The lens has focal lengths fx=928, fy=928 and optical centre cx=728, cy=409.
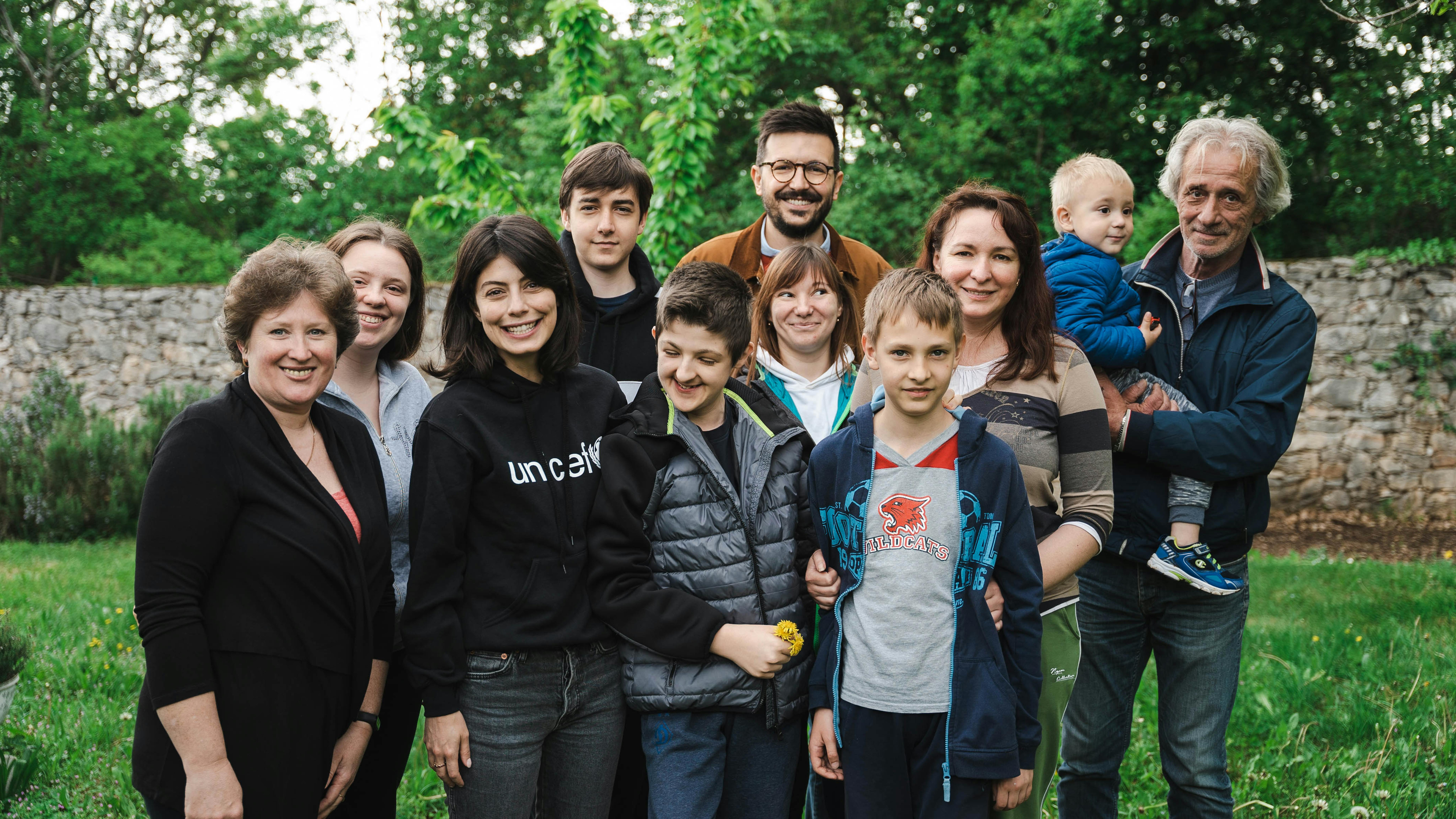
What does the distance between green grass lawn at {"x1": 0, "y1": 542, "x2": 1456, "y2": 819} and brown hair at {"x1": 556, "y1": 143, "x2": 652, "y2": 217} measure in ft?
7.84

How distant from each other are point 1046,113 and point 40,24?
66.7ft

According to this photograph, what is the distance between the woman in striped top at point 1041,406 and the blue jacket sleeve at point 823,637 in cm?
37

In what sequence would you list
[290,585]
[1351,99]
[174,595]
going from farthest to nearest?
[1351,99]
[290,585]
[174,595]

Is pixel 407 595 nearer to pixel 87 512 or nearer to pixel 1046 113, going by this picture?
pixel 87 512

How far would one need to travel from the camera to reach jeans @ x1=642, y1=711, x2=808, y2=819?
2.18 meters

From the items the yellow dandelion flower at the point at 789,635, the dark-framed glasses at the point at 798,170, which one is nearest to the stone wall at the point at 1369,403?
the dark-framed glasses at the point at 798,170

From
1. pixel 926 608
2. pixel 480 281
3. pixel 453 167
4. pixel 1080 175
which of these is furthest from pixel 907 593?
pixel 453 167

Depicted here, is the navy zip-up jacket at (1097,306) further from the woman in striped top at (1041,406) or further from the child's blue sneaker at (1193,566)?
the child's blue sneaker at (1193,566)

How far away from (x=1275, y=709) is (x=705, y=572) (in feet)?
11.6

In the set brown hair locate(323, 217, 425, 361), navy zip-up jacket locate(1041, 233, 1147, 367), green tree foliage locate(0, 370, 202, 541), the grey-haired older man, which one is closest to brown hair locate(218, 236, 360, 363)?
brown hair locate(323, 217, 425, 361)

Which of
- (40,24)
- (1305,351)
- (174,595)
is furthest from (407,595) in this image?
(40,24)

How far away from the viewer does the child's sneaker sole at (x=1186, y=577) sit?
8.43 feet

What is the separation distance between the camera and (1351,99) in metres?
11.6

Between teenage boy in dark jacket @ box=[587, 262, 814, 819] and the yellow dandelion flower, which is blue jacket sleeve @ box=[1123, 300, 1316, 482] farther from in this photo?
the yellow dandelion flower
